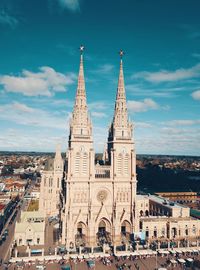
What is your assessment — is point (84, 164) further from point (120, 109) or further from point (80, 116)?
point (120, 109)

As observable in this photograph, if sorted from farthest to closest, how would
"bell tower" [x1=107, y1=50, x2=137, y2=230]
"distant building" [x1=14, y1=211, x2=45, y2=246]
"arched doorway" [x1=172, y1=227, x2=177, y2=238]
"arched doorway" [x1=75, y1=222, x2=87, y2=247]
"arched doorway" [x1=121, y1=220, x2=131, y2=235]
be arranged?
"bell tower" [x1=107, y1=50, x2=137, y2=230] → "arched doorway" [x1=121, y1=220, x2=131, y2=235] → "arched doorway" [x1=172, y1=227, x2=177, y2=238] → "arched doorway" [x1=75, y1=222, x2=87, y2=247] → "distant building" [x1=14, y1=211, x2=45, y2=246]

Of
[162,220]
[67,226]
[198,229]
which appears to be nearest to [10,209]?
[67,226]

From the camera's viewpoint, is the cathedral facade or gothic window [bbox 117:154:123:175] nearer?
the cathedral facade

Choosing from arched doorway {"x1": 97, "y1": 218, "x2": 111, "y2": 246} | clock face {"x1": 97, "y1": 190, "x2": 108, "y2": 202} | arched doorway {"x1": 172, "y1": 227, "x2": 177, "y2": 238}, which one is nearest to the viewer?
arched doorway {"x1": 97, "y1": 218, "x2": 111, "y2": 246}

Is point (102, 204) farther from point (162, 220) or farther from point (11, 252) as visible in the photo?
point (11, 252)

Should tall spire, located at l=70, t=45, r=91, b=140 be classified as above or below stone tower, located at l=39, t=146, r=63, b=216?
above

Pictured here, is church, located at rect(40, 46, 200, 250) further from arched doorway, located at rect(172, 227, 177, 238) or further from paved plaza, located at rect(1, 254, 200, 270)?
paved plaza, located at rect(1, 254, 200, 270)

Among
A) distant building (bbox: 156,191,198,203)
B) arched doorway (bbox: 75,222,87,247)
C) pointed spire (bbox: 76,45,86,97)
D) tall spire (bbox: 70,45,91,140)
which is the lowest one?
arched doorway (bbox: 75,222,87,247)

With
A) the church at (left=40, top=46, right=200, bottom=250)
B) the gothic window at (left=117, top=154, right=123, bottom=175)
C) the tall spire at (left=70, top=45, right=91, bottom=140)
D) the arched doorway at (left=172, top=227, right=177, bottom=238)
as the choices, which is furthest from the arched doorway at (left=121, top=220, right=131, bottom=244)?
the tall spire at (left=70, top=45, right=91, bottom=140)
